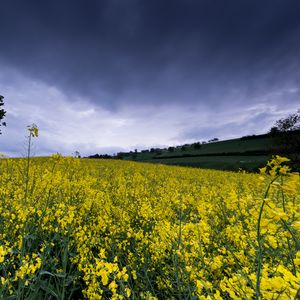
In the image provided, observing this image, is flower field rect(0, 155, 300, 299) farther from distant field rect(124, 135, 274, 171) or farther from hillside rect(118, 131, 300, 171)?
hillside rect(118, 131, 300, 171)

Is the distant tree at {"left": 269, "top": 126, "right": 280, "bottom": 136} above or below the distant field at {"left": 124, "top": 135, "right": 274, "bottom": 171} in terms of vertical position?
above

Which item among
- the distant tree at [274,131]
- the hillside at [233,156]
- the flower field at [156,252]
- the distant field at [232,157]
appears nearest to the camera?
the flower field at [156,252]

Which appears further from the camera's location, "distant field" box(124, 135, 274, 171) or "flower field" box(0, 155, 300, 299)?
"distant field" box(124, 135, 274, 171)

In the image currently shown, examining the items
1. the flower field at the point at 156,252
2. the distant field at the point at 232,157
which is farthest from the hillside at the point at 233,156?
the flower field at the point at 156,252

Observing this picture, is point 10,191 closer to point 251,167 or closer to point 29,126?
point 29,126

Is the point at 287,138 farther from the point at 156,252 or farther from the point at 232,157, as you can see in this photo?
the point at 156,252

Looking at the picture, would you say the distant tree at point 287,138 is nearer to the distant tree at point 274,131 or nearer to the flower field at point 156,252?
the distant tree at point 274,131

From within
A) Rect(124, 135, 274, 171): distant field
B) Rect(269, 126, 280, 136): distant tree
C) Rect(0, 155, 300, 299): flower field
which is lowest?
Rect(0, 155, 300, 299): flower field

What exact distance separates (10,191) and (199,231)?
530 cm

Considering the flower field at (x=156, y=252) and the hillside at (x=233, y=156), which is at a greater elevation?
the hillside at (x=233, y=156)

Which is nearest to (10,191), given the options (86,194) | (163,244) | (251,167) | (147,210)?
(86,194)

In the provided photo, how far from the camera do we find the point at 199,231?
127 inches

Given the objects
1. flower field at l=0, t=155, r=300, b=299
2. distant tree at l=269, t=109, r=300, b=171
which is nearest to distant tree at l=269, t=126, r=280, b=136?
distant tree at l=269, t=109, r=300, b=171

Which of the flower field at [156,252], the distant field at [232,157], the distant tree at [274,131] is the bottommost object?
the flower field at [156,252]
